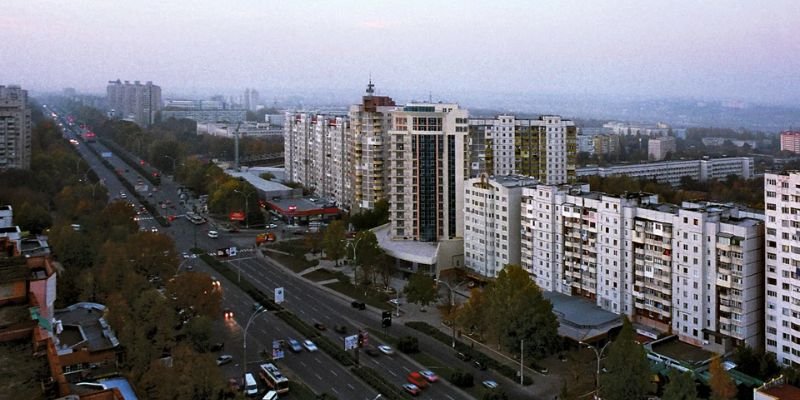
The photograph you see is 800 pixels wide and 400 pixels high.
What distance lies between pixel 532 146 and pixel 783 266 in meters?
24.4

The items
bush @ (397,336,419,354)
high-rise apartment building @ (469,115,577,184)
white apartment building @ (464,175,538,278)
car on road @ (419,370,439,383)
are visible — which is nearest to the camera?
car on road @ (419,370,439,383)

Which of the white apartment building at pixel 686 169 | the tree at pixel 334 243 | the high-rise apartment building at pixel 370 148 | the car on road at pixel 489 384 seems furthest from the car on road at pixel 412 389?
the white apartment building at pixel 686 169

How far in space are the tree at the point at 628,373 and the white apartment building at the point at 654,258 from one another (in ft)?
18.1

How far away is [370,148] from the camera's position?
132 feet

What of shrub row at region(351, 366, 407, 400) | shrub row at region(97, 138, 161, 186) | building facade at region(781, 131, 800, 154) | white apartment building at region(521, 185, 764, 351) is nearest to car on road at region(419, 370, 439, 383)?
shrub row at region(351, 366, 407, 400)

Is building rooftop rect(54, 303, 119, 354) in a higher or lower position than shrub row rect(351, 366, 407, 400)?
higher

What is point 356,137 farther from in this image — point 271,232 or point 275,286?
point 275,286

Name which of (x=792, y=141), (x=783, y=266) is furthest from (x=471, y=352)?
(x=792, y=141)

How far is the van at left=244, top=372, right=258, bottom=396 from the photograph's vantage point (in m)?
17.5

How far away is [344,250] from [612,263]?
12714 millimetres

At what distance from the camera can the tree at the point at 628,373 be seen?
15.6 meters

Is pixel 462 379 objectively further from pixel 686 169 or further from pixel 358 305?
pixel 686 169

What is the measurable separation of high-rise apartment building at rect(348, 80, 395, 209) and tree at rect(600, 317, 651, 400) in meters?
25.5

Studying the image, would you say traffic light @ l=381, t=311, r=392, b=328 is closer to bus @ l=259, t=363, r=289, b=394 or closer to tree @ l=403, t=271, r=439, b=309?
tree @ l=403, t=271, r=439, b=309
